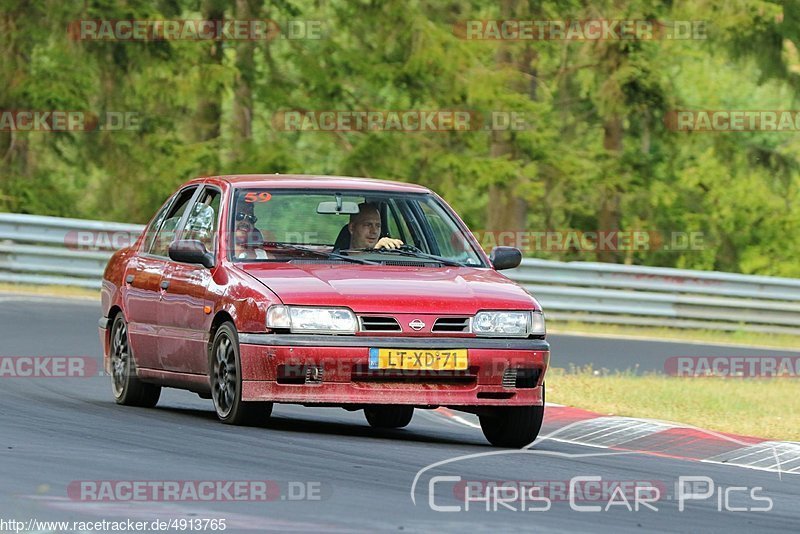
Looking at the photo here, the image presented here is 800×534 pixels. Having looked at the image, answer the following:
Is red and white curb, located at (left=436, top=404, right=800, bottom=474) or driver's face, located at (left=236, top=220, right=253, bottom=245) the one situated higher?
driver's face, located at (left=236, top=220, right=253, bottom=245)

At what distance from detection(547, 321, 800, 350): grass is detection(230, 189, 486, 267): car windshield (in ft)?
38.5

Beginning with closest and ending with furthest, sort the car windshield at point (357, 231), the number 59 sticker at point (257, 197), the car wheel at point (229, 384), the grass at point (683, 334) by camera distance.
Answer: the car wheel at point (229, 384), the car windshield at point (357, 231), the number 59 sticker at point (257, 197), the grass at point (683, 334)

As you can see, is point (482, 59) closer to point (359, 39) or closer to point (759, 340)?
point (359, 39)

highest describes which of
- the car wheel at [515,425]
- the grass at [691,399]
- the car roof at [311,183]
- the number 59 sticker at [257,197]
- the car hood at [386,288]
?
the car roof at [311,183]

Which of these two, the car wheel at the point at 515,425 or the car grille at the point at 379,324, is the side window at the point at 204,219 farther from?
the car wheel at the point at 515,425

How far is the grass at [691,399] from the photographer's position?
12852 mm

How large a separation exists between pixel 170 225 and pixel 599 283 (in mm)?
Result: 13454

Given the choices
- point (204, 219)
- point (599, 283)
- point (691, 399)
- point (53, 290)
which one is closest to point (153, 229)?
point (204, 219)

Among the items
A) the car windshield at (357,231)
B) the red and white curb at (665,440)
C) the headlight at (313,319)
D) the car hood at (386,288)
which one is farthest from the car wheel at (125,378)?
the headlight at (313,319)

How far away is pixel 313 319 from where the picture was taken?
9.95m

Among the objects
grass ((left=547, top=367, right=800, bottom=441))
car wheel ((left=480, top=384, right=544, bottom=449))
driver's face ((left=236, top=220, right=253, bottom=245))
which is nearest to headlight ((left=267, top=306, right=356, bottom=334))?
driver's face ((left=236, top=220, right=253, bottom=245))

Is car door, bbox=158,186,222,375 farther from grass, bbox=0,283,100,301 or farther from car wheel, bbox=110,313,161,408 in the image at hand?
grass, bbox=0,283,100,301

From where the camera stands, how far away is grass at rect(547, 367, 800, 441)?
42.2 ft

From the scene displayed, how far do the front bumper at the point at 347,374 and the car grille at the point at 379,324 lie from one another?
2.3 inches
